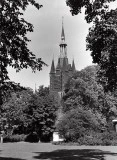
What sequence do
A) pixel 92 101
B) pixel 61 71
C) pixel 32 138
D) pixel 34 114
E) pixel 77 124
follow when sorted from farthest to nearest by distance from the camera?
pixel 61 71, pixel 32 138, pixel 34 114, pixel 92 101, pixel 77 124

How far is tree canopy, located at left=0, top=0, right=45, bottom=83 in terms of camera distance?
672 inches

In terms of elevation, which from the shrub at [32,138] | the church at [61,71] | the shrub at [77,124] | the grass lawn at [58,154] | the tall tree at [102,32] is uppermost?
the church at [61,71]

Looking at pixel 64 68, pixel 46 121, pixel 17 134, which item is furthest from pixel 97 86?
pixel 64 68

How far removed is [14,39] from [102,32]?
543cm

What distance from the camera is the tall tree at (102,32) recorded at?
711 inches

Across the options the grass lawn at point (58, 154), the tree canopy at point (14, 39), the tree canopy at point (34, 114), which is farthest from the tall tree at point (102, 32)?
the tree canopy at point (34, 114)

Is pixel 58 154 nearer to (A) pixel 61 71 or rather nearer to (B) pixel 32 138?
(B) pixel 32 138

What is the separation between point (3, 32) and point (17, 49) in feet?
4.99

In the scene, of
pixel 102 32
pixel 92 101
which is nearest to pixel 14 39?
pixel 102 32

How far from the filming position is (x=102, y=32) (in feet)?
60.9

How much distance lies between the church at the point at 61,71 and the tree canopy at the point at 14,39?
11762cm

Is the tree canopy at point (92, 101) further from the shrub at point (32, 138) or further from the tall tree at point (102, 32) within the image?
the tall tree at point (102, 32)

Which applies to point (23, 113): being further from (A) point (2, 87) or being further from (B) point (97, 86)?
(A) point (2, 87)

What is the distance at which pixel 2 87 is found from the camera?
1753 centimetres
